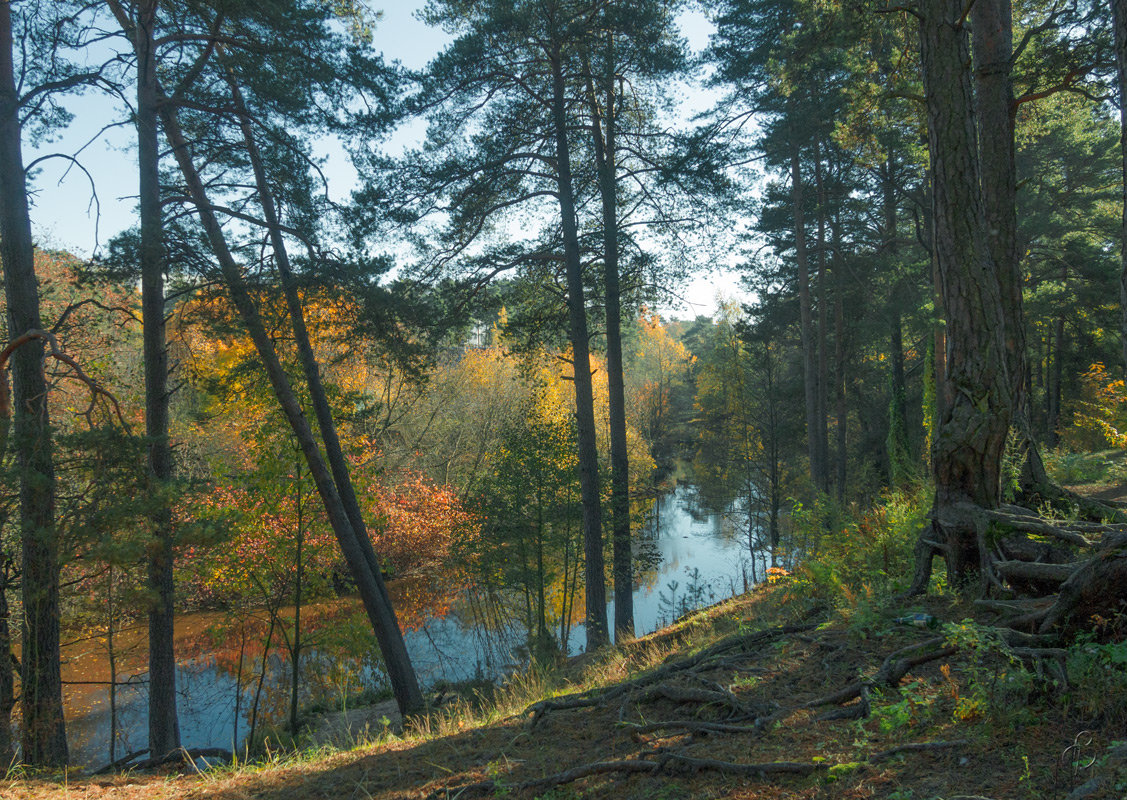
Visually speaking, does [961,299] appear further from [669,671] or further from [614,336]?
[614,336]

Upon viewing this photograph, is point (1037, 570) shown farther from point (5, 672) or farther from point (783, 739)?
point (5, 672)

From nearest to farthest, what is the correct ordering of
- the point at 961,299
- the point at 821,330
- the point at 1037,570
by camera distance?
the point at 1037,570 < the point at 961,299 < the point at 821,330

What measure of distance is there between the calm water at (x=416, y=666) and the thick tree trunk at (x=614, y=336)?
640 mm

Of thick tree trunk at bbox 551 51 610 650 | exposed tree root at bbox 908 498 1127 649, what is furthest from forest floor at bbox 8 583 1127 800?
thick tree trunk at bbox 551 51 610 650

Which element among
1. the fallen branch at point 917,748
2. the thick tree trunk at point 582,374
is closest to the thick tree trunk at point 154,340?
the thick tree trunk at point 582,374

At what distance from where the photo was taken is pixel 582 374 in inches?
488

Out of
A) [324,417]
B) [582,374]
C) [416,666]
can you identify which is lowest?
[416,666]

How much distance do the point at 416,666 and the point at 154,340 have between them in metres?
11.4

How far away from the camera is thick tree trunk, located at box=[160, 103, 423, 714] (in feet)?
27.4

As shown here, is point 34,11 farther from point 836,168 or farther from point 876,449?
point 876,449

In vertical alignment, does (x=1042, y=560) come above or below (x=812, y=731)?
above

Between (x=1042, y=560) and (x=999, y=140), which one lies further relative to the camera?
(x=999, y=140)

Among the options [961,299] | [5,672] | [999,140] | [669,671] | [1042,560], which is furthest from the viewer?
[999,140]

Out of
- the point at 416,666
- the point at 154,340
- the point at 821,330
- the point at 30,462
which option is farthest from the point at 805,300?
the point at 30,462
